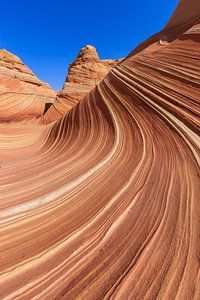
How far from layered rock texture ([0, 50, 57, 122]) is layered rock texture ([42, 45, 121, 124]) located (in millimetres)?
1825

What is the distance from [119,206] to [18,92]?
13.4m

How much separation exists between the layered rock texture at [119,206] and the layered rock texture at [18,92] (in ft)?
28.7

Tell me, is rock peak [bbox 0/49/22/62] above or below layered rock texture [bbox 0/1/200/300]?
above

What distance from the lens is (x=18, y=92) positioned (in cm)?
1304

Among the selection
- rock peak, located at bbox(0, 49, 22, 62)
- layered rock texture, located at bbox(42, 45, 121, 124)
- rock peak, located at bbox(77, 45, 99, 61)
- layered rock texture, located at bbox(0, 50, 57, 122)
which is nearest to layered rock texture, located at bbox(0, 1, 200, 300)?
layered rock texture, located at bbox(42, 45, 121, 124)

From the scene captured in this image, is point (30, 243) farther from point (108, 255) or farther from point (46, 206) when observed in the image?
point (108, 255)

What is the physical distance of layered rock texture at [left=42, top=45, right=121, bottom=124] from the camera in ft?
36.4

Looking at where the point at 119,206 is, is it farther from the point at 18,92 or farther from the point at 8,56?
the point at 8,56

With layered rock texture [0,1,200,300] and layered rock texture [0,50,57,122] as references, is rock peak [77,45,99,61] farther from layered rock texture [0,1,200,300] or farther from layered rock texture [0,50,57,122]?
layered rock texture [0,1,200,300]

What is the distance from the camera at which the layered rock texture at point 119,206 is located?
1.09 meters

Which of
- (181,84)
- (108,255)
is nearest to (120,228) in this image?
(108,255)

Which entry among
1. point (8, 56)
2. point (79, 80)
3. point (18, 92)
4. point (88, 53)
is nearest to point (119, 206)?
point (79, 80)

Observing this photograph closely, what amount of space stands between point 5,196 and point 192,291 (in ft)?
5.82

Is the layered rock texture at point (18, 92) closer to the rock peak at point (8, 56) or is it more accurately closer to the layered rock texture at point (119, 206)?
the rock peak at point (8, 56)
